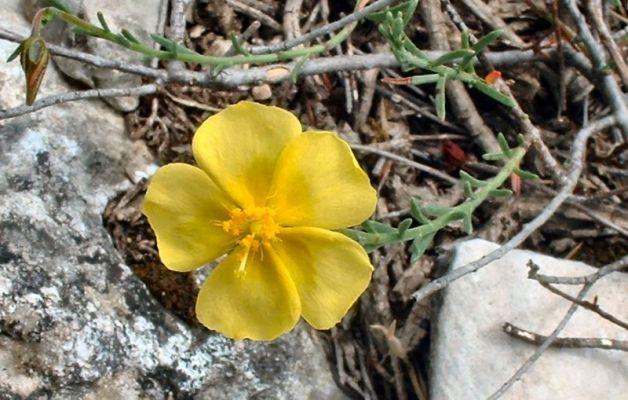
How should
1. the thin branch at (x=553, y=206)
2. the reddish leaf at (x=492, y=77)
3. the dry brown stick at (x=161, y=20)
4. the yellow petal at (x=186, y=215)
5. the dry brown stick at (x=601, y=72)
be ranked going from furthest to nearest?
1. the dry brown stick at (x=161, y=20)
2. the dry brown stick at (x=601, y=72)
3. the reddish leaf at (x=492, y=77)
4. the thin branch at (x=553, y=206)
5. the yellow petal at (x=186, y=215)

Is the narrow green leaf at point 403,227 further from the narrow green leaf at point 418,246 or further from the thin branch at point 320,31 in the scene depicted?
the thin branch at point 320,31

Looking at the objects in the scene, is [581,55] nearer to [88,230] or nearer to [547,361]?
[547,361]

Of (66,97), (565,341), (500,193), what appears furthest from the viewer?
(565,341)

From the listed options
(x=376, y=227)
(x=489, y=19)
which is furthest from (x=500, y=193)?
(x=489, y=19)

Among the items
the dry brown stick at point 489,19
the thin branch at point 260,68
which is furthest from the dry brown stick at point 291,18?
the dry brown stick at point 489,19

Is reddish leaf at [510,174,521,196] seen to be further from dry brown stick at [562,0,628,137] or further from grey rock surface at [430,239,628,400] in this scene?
dry brown stick at [562,0,628,137]

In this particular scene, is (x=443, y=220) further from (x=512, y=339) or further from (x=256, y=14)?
(x=256, y=14)

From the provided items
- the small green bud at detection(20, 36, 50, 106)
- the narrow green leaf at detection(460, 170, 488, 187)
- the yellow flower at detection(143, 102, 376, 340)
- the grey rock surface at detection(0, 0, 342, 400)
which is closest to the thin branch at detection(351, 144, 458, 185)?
the narrow green leaf at detection(460, 170, 488, 187)
